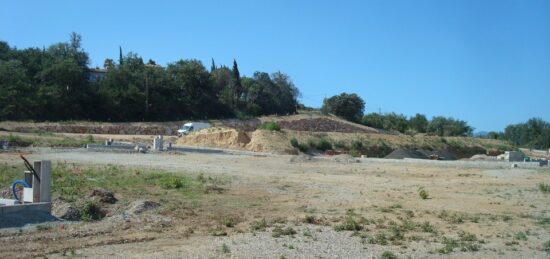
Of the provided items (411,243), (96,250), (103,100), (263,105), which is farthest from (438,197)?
(263,105)

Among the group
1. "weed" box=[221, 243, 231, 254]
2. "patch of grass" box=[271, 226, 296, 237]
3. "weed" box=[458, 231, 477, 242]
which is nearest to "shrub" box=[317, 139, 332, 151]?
"weed" box=[458, 231, 477, 242]

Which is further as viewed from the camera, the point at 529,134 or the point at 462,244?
the point at 529,134

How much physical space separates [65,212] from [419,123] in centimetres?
12563

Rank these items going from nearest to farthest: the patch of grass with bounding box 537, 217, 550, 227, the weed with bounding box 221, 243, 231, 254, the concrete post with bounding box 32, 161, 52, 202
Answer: the weed with bounding box 221, 243, 231, 254
the concrete post with bounding box 32, 161, 52, 202
the patch of grass with bounding box 537, 217, 550, 227

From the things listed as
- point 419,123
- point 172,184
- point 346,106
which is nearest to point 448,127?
point 419,123

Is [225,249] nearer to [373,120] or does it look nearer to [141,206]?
[141,206]

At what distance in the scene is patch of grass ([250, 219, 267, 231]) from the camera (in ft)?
46.2

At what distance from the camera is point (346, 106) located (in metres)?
119

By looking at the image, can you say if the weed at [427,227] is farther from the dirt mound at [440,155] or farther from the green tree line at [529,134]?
the green tree line at [529,134]

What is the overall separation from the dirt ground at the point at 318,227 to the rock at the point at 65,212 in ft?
1.98

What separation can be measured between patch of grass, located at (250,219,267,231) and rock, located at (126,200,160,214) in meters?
3.01

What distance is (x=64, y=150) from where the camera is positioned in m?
41.8

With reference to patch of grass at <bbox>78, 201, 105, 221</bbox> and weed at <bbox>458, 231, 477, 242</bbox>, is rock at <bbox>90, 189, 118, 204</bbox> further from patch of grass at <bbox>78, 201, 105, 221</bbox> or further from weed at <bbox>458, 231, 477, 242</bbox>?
weed at <bbox>458, 231, 477, 242</bbox>

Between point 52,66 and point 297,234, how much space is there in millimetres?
72652
